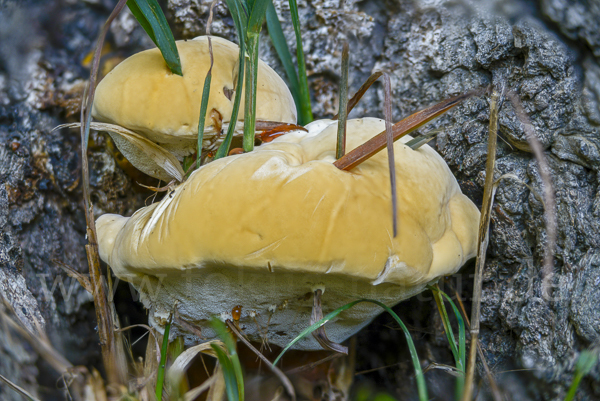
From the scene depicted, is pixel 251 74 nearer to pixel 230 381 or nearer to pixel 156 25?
pixel 156 25

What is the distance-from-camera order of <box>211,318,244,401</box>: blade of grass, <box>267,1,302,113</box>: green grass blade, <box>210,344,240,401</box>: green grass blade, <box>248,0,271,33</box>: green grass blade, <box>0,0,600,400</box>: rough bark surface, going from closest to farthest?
<box>211,318,244,401</box>: blade of grass, <box>210,344,240,401</box>: green grass blade, <box>248,0,271,33</box>: green grass blade, <box>0,0,600,400</box>: rough bark surface, <box>267,1,302,113</box>: green grass blade

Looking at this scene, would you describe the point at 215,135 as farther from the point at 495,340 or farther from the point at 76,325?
the point at 495,340

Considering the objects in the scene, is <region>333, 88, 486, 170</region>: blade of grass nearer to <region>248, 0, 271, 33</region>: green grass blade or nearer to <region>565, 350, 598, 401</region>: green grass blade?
<region>248, 0, 271, 33</region>: green grass blade

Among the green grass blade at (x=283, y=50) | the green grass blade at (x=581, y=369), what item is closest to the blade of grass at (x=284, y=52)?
the green grass blade at (x=283, y=50)

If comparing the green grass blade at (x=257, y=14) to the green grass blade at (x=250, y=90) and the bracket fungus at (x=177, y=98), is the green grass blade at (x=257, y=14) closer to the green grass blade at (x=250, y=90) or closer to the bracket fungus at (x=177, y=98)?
the green grass blade at (x=250, y=90)

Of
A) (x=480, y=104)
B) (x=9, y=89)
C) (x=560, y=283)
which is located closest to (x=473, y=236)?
(x=560, y=283)

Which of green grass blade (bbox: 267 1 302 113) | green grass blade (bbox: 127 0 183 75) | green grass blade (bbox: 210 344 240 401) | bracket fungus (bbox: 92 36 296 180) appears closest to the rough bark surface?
green grass blade (bbox: 267 1 302 113)
